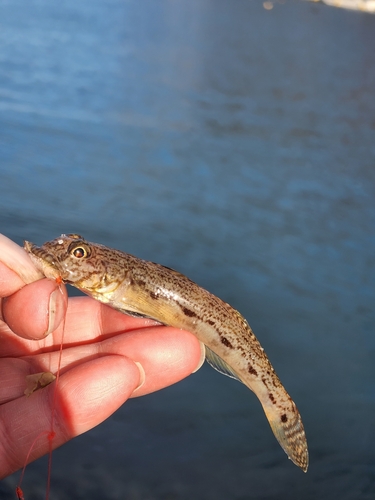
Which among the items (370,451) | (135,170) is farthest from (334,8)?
(370,451)

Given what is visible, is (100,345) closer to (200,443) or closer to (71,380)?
(71,380)

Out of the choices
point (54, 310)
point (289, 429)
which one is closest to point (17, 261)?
point (54, 310)

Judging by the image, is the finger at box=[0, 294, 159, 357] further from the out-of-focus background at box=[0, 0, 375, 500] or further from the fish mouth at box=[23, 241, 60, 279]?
the out-of-focus background at box=[0, 0, 375, 500]

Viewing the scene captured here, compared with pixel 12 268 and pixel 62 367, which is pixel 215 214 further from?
pixel 12 268

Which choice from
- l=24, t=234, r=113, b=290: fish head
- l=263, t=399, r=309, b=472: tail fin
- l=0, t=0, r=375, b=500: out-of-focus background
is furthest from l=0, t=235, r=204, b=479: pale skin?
l=0, t=0, r=375, b=500: out-of-focus background

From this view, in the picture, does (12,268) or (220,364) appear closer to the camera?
(12,268)
